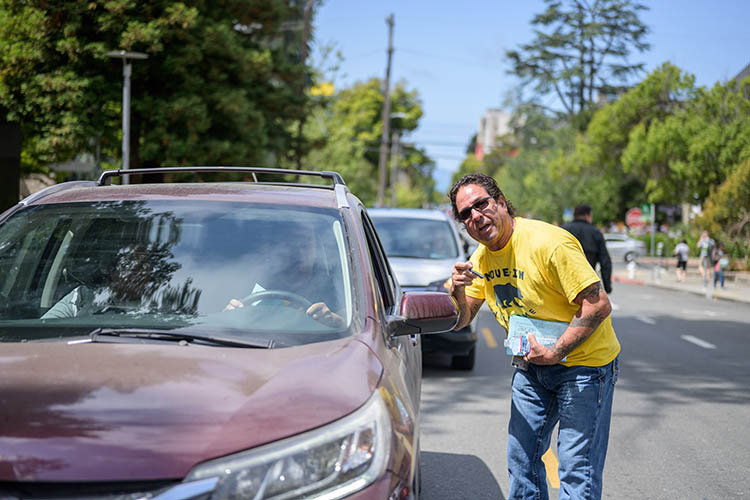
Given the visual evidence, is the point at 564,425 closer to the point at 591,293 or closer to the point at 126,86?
the point at 591,293

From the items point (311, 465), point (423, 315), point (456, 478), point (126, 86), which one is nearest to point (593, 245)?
point (456, 478)

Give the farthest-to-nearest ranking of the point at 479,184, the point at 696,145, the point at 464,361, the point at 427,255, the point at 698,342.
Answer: the point at 696,145 → the point at 698,342 → the point at 427,255 → the point at 464,361 → the point at 479,184

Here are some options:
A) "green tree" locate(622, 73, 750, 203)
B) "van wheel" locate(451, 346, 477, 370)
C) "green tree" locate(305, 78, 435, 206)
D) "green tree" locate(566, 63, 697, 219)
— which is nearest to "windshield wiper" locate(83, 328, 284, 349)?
"van wheel" locate(451, 346, 477, 370)

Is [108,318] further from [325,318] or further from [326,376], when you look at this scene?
[326,376]

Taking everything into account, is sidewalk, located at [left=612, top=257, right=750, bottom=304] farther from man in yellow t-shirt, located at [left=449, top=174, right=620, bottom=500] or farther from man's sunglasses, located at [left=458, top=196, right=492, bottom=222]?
man's sunglasses, located at [left=458, top=196, right=492, bottom=222]

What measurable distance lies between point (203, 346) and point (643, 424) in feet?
19.0

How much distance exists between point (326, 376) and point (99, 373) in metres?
0.64

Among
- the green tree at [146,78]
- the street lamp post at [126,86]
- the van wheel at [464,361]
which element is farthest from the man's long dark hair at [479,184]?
the green tree at [146,78]

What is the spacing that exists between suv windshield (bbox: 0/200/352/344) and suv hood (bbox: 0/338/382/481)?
33cm

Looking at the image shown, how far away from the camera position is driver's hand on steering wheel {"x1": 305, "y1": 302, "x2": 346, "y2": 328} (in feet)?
10.4

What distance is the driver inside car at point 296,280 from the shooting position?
3320mm

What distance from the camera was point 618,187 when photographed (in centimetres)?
6719

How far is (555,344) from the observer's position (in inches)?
148

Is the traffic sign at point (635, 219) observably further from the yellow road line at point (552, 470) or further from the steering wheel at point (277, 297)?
the steering wheel at point (277, 297)
